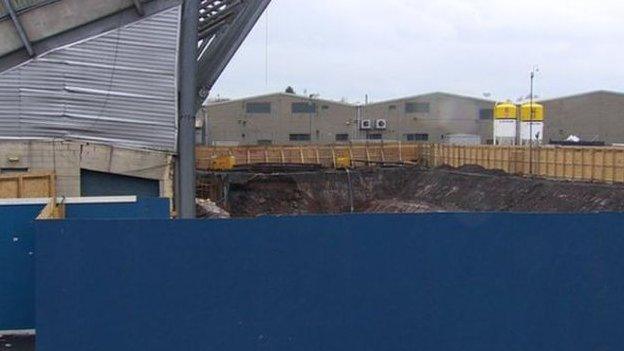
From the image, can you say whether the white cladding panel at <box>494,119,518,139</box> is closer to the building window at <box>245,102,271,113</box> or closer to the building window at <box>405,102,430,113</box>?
the building window at <box>405,102,430,113</box>

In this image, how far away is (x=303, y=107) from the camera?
92.4m

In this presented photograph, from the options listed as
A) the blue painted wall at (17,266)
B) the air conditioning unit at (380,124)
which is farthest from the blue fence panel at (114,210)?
the air conditioning unit at (380,124)

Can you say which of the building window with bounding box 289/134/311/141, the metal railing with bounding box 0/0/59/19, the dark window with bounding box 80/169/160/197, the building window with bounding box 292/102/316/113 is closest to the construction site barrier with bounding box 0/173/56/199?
the dark window with bounding box 80/169/160/197

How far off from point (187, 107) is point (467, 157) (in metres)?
37.6

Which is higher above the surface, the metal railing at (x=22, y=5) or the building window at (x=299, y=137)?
the metal railing at (x=22, y=5)

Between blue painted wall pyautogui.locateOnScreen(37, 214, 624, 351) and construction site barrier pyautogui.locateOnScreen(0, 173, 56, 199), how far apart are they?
13430mm

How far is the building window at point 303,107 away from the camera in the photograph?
91812mm

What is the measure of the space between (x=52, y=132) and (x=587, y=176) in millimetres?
31985

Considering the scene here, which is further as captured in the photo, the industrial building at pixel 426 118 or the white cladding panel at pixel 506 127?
the industrial building at pixel 426 118

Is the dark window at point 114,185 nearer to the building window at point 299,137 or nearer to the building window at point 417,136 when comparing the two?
the building window at point 299,137

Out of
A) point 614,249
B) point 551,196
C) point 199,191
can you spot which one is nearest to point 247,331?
point 614,249

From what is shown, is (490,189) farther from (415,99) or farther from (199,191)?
(415,99)

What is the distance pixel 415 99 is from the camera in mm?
93750

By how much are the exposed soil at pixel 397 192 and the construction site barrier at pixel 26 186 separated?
2808 centimetres
